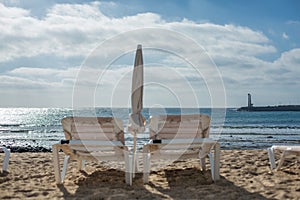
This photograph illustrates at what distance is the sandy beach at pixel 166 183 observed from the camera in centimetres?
419

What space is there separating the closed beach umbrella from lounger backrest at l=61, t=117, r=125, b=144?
11.0 inches

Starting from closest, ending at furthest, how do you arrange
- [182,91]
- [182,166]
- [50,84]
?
[182,166]
[182,91]
[50,84]

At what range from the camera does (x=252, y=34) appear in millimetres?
16562

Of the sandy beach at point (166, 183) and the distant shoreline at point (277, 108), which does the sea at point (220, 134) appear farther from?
the distant shoreline at point (277, 108)

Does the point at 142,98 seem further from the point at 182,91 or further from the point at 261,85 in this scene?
the point at 261,85

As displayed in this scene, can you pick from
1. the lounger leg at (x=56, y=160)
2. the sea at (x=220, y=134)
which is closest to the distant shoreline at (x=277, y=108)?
the sea at (x=220, y=134)

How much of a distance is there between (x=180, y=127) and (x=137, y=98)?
910 mm

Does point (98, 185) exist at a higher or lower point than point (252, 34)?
lower

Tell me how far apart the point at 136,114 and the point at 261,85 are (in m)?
32.8

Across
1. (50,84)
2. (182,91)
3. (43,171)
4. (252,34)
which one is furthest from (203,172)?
(50,84)

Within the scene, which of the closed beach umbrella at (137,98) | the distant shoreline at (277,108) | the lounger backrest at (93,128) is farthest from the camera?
the distant shoreline at (277,108)

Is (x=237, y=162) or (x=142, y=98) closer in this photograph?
(x=142, y=98)

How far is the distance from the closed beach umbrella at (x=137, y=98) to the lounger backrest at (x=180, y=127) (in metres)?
0.47

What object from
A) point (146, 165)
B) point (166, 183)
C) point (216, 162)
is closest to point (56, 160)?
point (146, 165)
